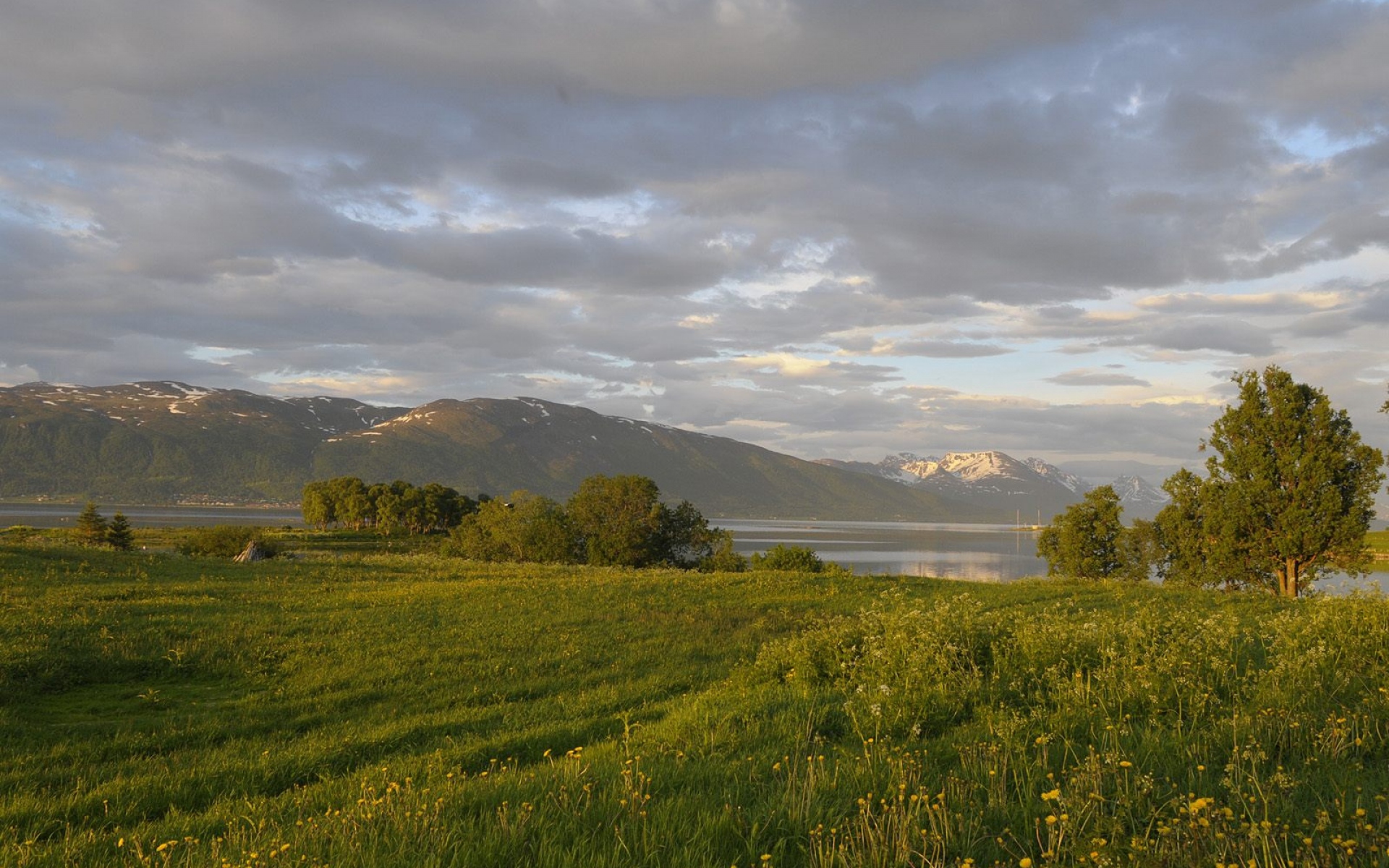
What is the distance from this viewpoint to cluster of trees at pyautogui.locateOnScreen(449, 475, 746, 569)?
259ft

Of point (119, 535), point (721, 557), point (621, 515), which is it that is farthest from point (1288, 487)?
point (119, 535)

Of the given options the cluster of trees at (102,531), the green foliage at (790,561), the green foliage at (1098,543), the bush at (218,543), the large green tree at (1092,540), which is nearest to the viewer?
the green foliage at (790,561)

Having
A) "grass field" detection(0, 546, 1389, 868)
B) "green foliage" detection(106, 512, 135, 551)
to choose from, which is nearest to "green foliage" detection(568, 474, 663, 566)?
"green foliage" detection(106, 512, 135, 551)

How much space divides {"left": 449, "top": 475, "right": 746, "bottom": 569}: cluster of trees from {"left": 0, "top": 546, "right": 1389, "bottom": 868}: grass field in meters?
60.9

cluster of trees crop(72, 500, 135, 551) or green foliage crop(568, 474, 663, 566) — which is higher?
green foliage crop(568, 474, 663, 566)

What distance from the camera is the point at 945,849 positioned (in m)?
4.58

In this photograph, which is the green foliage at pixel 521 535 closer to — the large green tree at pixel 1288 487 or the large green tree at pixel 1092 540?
the large green tree at pixel 1092 540

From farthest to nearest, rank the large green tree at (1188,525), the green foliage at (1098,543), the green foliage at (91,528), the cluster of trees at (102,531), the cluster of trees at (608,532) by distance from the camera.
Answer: the cluster of trees at (608,532) → the green foliage at (1098,543) → the green foliage at (91,528) → the cluster of trees at (102,531) → the large green tree at (1188,525)

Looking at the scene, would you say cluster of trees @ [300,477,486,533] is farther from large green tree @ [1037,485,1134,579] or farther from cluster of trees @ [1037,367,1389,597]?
cluster of trees @ [1037,367,1389,597]

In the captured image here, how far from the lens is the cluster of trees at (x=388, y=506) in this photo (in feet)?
432

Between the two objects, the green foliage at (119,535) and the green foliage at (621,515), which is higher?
the green foliage at (621,515)

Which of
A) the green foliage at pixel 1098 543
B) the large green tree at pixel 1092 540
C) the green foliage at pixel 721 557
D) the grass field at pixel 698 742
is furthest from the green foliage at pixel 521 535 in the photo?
the grass field at pixel 698 742

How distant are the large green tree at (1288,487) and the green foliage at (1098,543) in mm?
36053

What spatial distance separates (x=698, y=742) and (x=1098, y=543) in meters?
79.2
